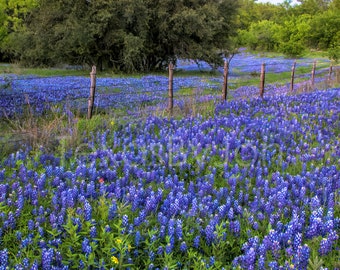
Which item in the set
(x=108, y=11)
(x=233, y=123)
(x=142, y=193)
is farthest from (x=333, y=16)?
(x=142, y=193)

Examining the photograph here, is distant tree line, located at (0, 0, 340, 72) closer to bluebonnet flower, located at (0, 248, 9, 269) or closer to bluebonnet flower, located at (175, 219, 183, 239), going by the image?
bluebonnet flower, located at (175, 219, 183, 239)

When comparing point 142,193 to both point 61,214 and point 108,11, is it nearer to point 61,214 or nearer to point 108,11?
point 61,214

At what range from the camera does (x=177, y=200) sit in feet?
14.6

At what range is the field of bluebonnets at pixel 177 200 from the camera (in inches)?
141

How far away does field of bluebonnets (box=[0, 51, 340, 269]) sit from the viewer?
3.59 meters

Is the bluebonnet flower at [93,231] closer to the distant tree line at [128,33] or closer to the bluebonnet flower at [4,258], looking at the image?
the bluebonnet flower at [4,258]

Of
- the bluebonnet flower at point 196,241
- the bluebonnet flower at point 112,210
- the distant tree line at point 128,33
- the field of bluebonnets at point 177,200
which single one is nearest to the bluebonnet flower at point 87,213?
the field of bluebonnets at point 177,200

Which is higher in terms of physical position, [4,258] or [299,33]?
[299,33]

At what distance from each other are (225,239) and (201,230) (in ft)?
0.75

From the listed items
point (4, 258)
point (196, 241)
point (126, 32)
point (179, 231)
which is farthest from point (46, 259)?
point (126, 32)

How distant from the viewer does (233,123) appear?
8258 mm

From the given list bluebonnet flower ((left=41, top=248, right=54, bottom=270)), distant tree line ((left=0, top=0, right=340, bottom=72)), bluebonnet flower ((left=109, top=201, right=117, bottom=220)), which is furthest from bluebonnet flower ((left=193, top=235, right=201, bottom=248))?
distant tree line ((left=0, top=0, right=340, bottom=72))

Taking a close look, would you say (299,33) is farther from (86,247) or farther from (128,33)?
(86,247)

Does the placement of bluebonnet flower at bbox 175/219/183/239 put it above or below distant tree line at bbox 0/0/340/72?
below
